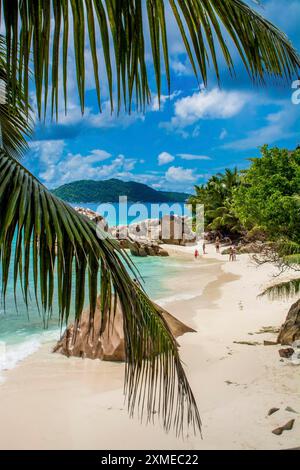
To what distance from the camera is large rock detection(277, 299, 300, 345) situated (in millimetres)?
9062

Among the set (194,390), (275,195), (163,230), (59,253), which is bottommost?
(194,390)

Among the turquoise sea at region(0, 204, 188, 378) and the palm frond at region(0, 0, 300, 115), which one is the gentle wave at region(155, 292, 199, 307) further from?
the palm frond at region(0, 0, 300, 115)

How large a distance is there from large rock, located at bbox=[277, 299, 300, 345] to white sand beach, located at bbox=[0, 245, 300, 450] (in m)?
0.46

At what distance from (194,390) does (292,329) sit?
10.3 feet

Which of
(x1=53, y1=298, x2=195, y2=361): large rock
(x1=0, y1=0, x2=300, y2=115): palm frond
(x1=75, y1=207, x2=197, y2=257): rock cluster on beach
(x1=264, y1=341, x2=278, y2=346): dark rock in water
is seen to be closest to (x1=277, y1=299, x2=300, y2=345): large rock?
(x1=264, y1=341, x2=278, y2=346): dark rock in water

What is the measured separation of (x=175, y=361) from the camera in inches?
88.1

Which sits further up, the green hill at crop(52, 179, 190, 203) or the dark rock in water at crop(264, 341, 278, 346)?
the green hill at crop(52, 179, 190, 203)

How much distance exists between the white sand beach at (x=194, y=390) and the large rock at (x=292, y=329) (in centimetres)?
46

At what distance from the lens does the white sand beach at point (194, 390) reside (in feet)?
Answer: 17.4

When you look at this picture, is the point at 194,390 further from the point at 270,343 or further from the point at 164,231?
the point at 164,231

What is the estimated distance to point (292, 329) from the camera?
9.14 meters

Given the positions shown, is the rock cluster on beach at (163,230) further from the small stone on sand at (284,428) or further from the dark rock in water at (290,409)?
the small stone on sand at (284,428)

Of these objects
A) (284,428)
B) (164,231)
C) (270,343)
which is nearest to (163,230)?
(164,231)
